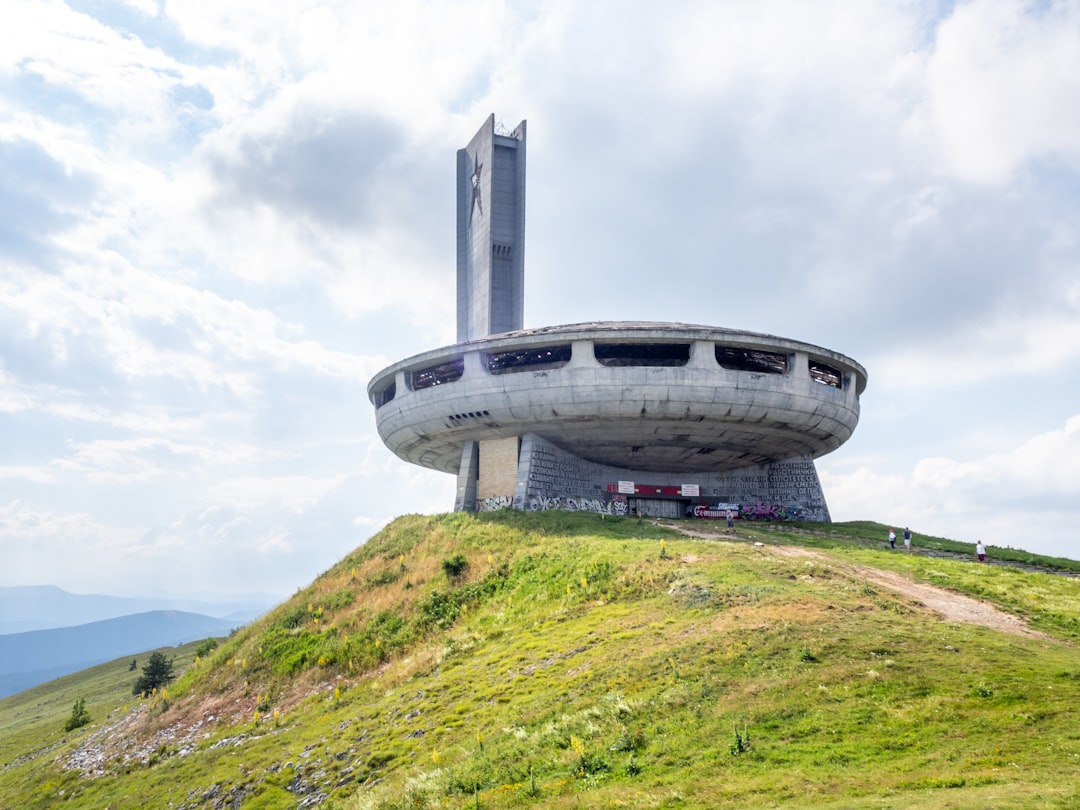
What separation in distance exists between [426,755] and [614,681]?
4.32m

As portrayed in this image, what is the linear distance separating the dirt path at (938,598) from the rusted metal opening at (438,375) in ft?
65.7

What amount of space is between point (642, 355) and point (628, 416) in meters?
3.83

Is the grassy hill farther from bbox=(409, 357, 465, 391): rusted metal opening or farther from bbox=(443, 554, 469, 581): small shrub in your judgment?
bbox=(409, 357, 465, 391): rusted metal opening

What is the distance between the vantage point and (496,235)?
6625cm

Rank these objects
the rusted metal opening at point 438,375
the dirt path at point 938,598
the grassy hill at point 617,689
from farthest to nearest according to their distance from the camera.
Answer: the rusted metal opening at point 438,375 → the dirt path at point 938,598 → the grassy hill at point 617,689

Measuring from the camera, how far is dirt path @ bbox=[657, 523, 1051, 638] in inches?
766

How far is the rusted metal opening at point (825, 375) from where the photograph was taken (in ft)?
136

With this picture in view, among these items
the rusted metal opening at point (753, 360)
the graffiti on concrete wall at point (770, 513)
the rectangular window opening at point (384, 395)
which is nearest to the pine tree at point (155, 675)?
the rectangular window opening at point (384, 395)

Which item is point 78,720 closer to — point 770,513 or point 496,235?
point 770,513

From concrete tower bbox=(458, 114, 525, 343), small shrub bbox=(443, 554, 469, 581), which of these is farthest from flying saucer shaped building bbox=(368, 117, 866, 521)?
concrete tower bbox=(458, 114, 525, 343)

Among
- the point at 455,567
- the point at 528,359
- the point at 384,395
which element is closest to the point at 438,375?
the point at 528,359

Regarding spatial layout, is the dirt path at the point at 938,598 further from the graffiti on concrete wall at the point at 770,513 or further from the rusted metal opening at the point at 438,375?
the rusted metal opening at the point at 438,375

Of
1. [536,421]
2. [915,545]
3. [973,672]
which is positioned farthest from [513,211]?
[973,672]

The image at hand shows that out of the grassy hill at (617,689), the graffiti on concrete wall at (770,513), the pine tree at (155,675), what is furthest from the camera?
the graffiti on concrete wall at (770,513)
